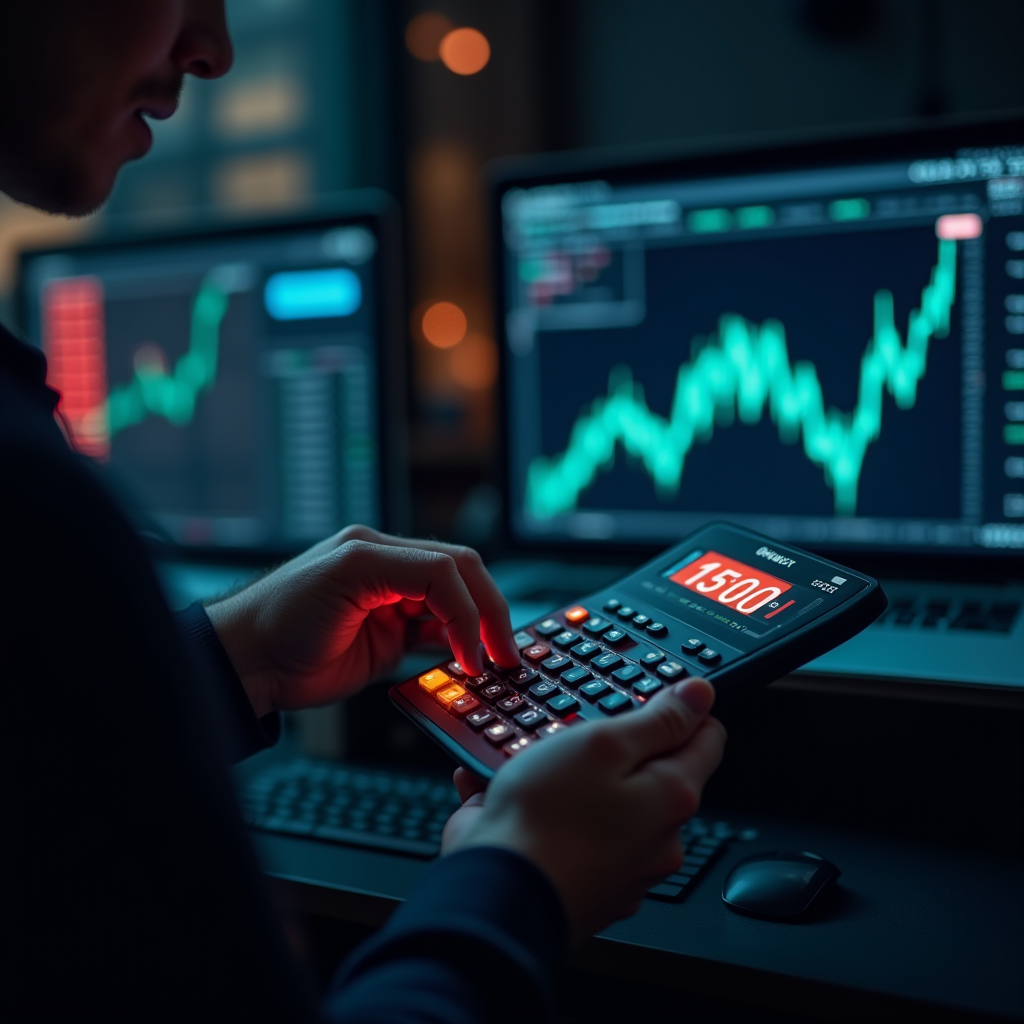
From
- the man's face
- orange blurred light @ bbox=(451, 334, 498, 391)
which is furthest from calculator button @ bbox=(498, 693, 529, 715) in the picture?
orange blurred light @ bbox=(451, 334, 498, 391)

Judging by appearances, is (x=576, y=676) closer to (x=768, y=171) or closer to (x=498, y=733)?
(x=498, y=733)

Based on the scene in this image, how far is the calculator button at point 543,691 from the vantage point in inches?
22.1

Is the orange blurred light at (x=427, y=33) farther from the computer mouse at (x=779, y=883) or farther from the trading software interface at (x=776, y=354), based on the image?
the computer mouse at (x=779, y=883)

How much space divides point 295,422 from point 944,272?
2.05ft

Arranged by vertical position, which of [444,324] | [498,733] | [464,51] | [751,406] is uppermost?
[464,51]

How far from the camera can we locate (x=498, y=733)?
0.53 meters

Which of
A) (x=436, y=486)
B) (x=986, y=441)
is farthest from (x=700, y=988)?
(x=436, y=486)

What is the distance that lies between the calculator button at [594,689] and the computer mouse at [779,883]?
0.14 metres

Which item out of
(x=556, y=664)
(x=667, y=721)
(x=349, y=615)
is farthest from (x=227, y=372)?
(x=667, y=721)

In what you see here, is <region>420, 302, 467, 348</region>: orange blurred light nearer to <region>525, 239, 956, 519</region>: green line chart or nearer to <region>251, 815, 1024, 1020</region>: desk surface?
<region>525, 239, 956, 519</region>: green line chart

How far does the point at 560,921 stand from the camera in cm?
39

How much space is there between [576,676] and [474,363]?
139cm

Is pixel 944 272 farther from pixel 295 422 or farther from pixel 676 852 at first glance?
pixel 295 422

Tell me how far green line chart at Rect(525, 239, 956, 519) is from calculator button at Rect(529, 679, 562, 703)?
35 centimetres
